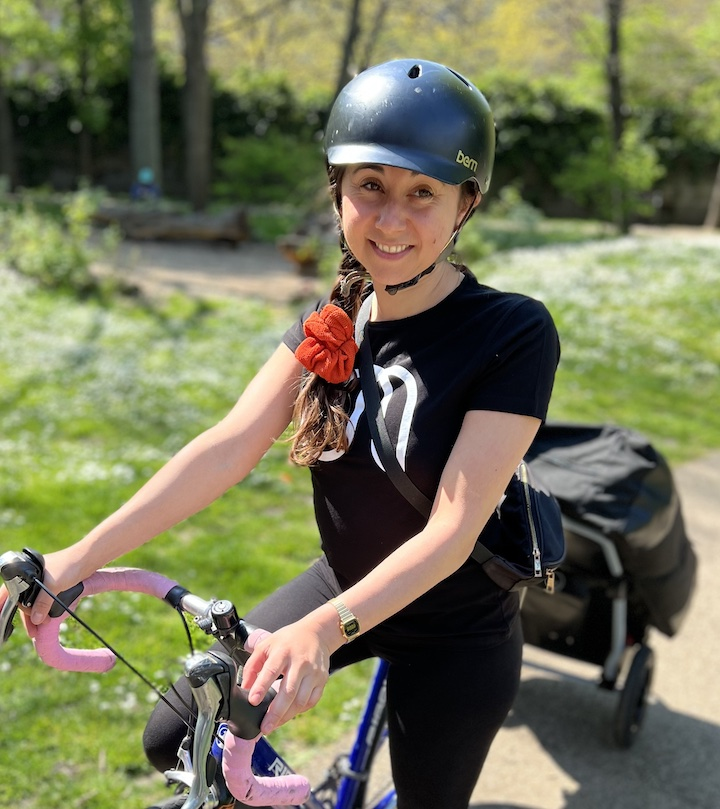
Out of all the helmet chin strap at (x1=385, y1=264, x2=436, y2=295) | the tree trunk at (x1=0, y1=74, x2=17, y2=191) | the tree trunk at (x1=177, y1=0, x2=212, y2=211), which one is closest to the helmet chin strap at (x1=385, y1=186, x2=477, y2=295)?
the helmet chin strap at (x1=385, y1=264, x2=436, y2=295)

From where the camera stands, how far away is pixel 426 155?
1.97m

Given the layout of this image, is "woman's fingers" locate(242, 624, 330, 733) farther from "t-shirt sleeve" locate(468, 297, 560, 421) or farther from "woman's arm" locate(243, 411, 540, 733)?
"t-shirt sleeve" locate(468, 297, 560, 421)

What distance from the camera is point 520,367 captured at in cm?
194

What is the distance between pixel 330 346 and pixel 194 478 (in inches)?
17.2

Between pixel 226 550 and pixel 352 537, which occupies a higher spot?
pixel 352 537

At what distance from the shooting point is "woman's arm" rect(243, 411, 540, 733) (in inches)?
61.4

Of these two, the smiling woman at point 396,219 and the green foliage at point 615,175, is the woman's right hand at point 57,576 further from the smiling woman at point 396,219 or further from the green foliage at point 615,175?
the green foliage at point 615,175

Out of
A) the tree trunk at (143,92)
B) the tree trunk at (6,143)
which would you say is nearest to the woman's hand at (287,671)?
the tree trunk at (143,92)

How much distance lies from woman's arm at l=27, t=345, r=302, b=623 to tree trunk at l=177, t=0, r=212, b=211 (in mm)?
20433

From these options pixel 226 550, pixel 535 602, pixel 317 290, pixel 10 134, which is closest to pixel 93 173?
pixel 10 134

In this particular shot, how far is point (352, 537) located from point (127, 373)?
6.64 meters

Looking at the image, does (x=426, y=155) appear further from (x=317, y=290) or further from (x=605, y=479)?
(x=317, y=290)

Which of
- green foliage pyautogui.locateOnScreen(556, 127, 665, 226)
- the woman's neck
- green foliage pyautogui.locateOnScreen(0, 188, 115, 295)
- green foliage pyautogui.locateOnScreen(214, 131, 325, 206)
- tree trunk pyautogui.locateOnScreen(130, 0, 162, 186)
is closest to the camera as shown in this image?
the woman's neck

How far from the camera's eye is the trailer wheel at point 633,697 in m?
3.59
